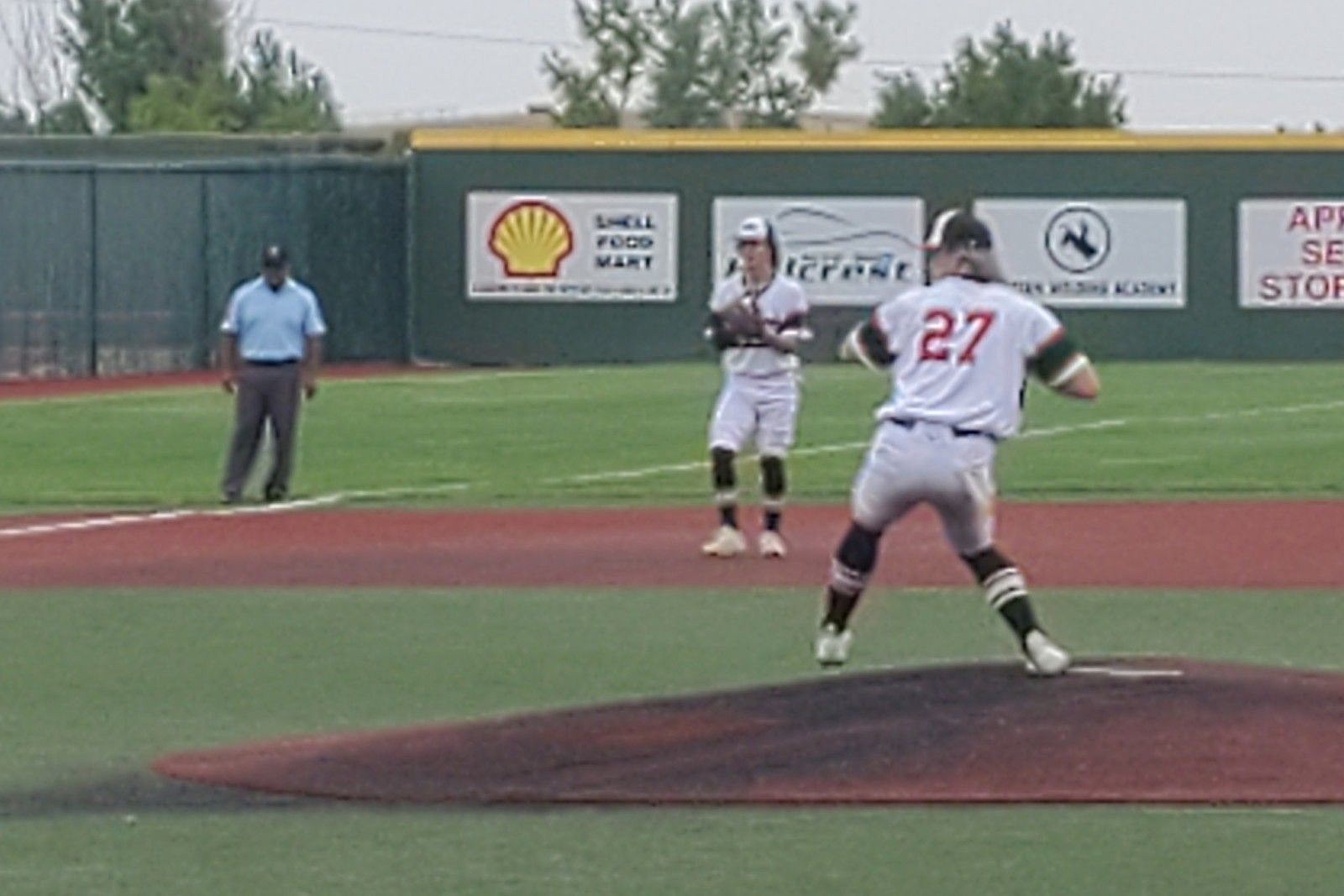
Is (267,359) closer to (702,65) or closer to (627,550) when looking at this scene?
(627,550)

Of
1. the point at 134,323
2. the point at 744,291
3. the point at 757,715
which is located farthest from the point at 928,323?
the point at 134,323

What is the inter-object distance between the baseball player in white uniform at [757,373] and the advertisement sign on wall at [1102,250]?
80.6 feet

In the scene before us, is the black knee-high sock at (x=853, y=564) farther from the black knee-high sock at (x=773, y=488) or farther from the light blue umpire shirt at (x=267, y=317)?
the light blue umpire shirt at (x=267, y=317)

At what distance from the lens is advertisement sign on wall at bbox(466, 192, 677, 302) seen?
1655 inches

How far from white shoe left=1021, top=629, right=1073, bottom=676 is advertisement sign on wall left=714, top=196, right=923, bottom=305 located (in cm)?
3069

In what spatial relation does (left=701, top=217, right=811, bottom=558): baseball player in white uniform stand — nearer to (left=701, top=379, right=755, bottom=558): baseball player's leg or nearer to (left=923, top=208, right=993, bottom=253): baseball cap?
(left=701, top=379, right=755, bottom=558): baseball player's leg

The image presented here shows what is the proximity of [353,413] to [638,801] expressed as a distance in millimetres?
23139

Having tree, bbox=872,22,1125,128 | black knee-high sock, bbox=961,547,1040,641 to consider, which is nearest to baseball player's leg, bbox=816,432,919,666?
black knee-high sock, bbox=961,547,1040,641

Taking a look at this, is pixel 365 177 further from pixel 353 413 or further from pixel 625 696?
pixel 625 696

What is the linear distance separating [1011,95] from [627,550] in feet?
169

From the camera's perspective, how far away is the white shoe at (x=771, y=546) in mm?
17547

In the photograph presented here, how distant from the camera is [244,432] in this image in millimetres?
22047

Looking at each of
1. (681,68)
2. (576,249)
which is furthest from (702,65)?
(576,249)

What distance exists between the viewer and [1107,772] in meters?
9.48
